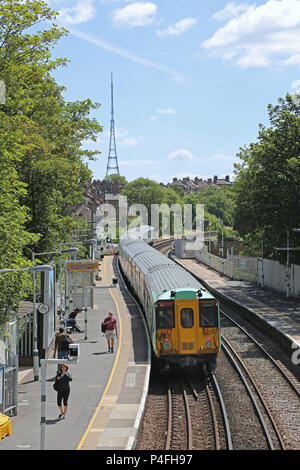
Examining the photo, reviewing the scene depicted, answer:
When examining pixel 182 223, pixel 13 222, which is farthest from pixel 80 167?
pixel 182 223

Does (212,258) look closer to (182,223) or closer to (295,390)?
(295,390)

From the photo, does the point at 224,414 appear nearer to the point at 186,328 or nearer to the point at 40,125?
the point at 186,328

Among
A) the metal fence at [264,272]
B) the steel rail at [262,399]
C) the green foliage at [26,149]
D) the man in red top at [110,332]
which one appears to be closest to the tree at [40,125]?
the green foliage at [26,149]

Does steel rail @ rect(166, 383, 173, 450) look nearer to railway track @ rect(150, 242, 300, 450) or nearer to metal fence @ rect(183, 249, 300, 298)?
railway track @ rect(150, 242, 300, 450)

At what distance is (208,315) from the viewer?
70.5ft

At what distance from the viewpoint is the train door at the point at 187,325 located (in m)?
21.3

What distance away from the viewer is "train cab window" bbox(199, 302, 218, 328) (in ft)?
70.4

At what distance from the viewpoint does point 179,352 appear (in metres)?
21.3

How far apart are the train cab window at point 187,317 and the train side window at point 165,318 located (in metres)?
0.37

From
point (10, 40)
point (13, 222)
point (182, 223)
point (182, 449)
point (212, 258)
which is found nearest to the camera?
point (182, 449)

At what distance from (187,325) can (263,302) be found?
21.6 meters

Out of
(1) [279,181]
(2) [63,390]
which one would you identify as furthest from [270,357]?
(1) [279,181]

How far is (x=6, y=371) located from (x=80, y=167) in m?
25.8

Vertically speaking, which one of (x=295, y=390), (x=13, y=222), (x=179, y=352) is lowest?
(x=295, y=390)
